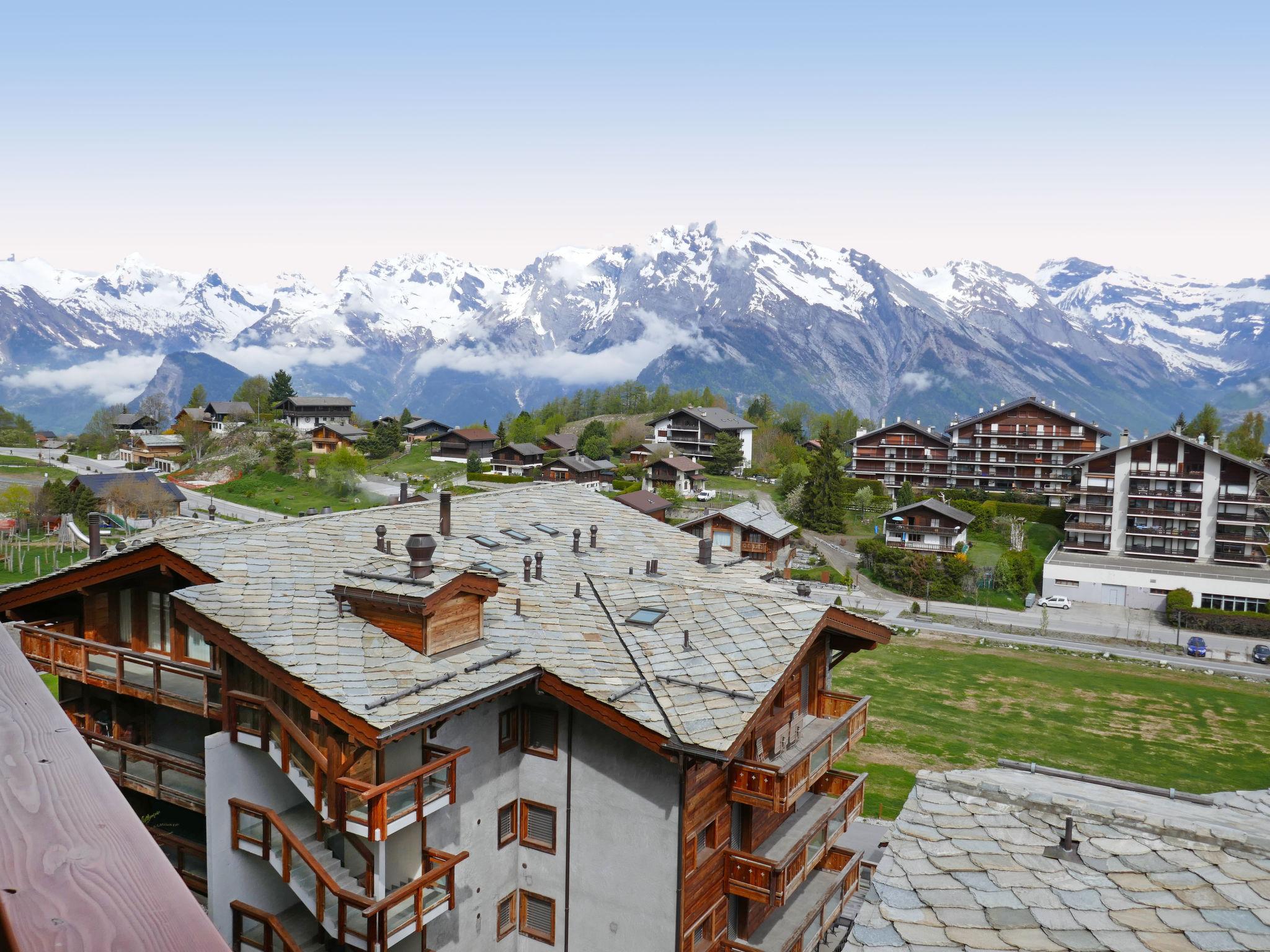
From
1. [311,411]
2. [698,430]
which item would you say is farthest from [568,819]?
[311,411]

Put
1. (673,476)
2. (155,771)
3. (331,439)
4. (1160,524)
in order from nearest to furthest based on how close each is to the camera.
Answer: (155,771) → (1160,524) → (673,476) → (331,439)

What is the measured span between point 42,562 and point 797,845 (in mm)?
73392

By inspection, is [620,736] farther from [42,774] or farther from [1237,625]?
[1237,625]

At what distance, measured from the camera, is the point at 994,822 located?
478 inches

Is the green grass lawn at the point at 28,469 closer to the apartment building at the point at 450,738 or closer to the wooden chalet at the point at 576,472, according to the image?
the wooden chalet at the point at 576,472

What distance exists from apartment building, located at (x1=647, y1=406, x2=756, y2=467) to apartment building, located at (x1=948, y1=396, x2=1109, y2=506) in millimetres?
30428

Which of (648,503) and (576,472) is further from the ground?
(576,472)

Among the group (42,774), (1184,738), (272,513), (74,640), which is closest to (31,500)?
(272,513)

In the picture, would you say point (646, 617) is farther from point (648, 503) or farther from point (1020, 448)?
point (1020, 448)

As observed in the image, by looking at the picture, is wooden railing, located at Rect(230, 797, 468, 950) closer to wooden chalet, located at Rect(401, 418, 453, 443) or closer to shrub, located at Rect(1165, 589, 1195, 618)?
shrub, located at Rect(1165, 589, 1195, 618)

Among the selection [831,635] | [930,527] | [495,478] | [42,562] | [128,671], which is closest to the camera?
[128,671]

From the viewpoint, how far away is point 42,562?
237 feet

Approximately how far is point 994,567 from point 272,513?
229 feet

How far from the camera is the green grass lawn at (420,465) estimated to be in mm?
118688
